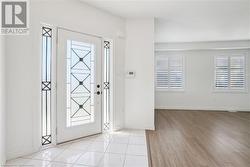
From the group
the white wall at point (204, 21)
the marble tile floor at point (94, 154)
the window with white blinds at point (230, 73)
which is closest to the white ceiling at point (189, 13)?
the white wall at point (204, 21)

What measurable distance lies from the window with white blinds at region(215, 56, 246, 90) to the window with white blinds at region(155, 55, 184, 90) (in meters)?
1.55

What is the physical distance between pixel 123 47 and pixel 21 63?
2.36m

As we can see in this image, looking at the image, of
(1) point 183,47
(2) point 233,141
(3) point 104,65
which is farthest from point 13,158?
(1) point 183,47

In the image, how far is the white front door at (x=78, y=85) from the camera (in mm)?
3045

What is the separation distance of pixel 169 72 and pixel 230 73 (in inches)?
100

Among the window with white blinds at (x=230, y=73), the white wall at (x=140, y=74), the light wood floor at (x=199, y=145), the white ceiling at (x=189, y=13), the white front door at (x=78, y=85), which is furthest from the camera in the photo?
the window with white blinds at (x=230, y=73)

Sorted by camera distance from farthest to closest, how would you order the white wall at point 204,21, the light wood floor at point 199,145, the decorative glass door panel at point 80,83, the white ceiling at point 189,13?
the white wall at point 204,21 < the white ceiling at point 189,13 < the decorative glass door panel at point 80,83 < the light wood floor at point 199,145

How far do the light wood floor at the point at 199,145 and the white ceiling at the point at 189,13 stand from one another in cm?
291

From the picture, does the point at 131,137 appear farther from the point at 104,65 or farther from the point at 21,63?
the point at 21,63

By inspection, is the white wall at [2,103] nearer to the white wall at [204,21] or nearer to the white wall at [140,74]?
the white wall at [140,74]

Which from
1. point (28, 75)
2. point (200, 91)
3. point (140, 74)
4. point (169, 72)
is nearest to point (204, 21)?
point (140, 74)

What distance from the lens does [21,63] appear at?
2508mm

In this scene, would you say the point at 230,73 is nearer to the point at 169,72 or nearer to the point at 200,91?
the point at 200,91

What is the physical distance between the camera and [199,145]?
306cm
